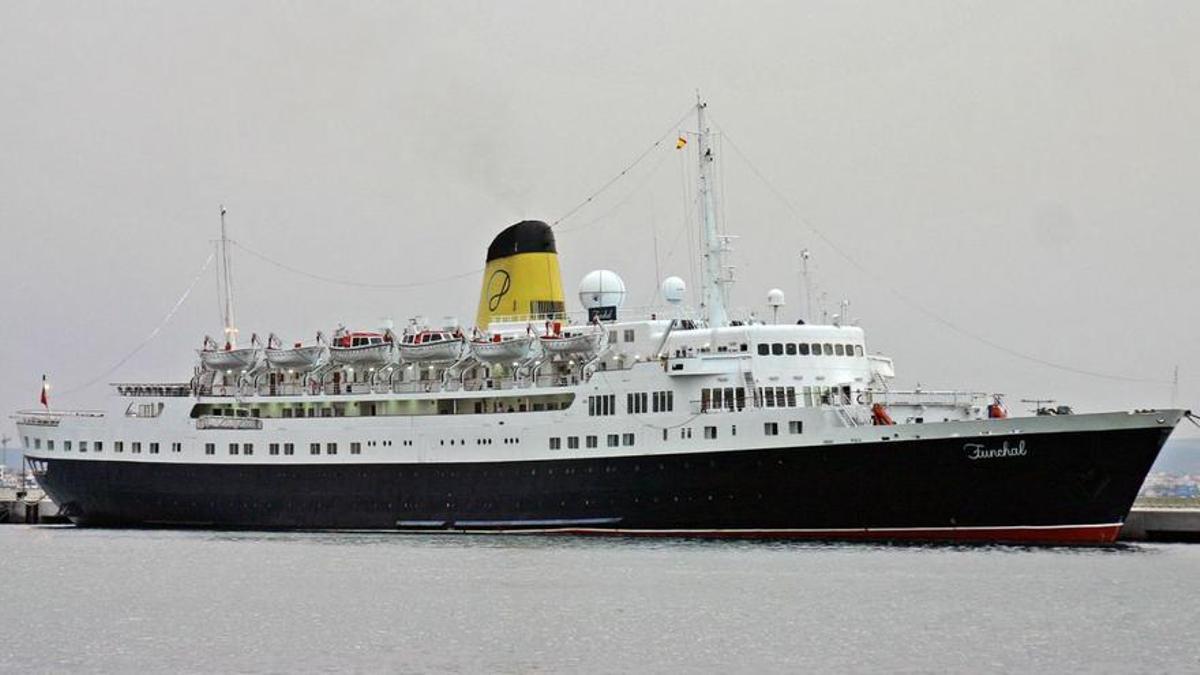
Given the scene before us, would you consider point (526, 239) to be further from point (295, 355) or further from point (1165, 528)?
point (1165, 528)

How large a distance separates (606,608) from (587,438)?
15.6 m

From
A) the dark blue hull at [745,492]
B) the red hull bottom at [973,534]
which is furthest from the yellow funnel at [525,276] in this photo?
Result: the red hull bottom at [973,534]

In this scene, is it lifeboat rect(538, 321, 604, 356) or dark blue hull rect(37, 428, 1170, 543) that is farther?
lifeboat rect(538, 321, 604, 356)

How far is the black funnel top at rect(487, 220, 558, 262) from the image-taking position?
60.4m

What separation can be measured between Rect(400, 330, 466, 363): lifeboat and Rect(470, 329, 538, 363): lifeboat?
657 mm

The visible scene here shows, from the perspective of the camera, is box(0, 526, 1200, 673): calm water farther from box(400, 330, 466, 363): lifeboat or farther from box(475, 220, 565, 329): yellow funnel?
box(475, 220, 565, 329): yellow funnel

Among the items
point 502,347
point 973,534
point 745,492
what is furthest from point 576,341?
point 973,534

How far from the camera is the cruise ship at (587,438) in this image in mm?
47781

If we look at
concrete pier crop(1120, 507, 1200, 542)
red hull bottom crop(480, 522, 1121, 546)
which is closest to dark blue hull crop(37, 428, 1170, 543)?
red hull bottom crop(480, 522, 1121, 546)

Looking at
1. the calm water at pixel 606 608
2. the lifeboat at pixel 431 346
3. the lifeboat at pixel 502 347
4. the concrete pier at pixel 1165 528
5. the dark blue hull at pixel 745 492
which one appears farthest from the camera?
the lifeboat at pixel 431 346

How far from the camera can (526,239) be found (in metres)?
60.4

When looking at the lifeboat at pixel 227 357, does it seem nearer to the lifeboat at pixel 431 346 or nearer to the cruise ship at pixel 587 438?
the cruise ship at pixel 587 438

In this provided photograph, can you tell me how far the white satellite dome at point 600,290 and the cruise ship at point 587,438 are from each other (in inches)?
2.5

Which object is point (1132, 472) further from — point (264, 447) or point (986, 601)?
point (264, 447)
